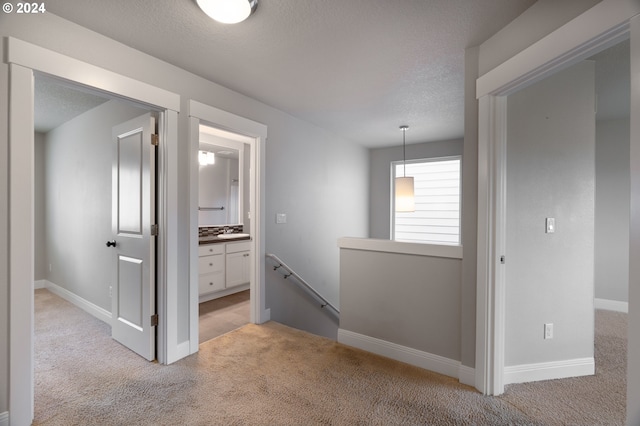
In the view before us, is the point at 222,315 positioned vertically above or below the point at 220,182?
below

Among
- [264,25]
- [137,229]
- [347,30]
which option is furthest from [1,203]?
[347,30]

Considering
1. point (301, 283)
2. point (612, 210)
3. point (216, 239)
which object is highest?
point (612, 210)

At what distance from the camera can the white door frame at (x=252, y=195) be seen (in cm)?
260

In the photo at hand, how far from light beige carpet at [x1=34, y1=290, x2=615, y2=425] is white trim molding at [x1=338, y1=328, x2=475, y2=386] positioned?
0.21ft

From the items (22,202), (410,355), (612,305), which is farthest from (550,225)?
(22,202)

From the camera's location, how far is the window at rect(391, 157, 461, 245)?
5238mm

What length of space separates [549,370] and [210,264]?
12.6ft

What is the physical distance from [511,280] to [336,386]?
1.43 meters

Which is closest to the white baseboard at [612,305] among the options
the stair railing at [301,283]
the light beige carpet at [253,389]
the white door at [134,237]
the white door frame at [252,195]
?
the light beige carpet at [253,389]

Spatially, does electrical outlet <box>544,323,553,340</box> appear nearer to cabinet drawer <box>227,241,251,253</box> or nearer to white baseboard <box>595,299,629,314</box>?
white baseboard <box>595,299,629,314</box>

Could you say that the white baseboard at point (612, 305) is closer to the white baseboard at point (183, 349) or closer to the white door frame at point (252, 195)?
the white door frame at point (252, 195)

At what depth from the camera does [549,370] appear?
224 cm

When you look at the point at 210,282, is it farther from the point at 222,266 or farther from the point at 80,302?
the point at 80,302

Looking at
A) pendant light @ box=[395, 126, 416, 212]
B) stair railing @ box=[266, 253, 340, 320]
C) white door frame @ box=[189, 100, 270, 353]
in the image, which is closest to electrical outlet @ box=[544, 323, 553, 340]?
pendant light @ box=[395, 126, 416, 212]
